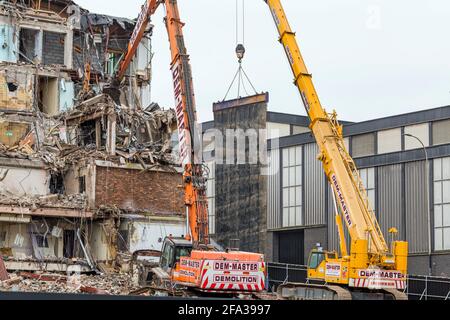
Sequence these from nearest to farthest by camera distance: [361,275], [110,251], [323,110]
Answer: [361,275] < [323,110] < [110,251]

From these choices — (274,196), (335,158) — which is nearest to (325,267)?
(335,158)

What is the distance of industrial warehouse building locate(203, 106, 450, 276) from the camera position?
47.5 metres

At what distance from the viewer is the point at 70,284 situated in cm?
2950

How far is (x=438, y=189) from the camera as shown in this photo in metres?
47.4

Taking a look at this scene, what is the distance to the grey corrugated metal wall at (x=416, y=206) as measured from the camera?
4788 centimetres

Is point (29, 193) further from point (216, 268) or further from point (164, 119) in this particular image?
point (216, 268)

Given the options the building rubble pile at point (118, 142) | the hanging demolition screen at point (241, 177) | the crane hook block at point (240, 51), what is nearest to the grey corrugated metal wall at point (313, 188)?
the hanging demolition screen at point (241, 177)

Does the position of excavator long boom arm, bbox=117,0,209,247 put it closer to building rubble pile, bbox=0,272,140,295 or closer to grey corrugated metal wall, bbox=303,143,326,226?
building rubble pile, bbox=0,272,140,295

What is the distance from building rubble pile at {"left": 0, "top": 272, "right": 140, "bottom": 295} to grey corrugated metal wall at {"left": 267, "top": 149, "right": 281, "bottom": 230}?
23616 mm

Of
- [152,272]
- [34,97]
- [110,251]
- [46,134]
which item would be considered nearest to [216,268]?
[152,272]

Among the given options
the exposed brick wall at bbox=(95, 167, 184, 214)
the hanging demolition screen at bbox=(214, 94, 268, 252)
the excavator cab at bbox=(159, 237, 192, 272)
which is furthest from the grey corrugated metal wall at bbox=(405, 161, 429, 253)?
the excavator cab at bbox=(159, 237, 192, 272)

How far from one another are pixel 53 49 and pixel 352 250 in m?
29.5

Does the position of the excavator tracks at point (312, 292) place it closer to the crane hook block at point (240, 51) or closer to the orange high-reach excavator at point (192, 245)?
the orange high-reach excavator at point (192, 245)
